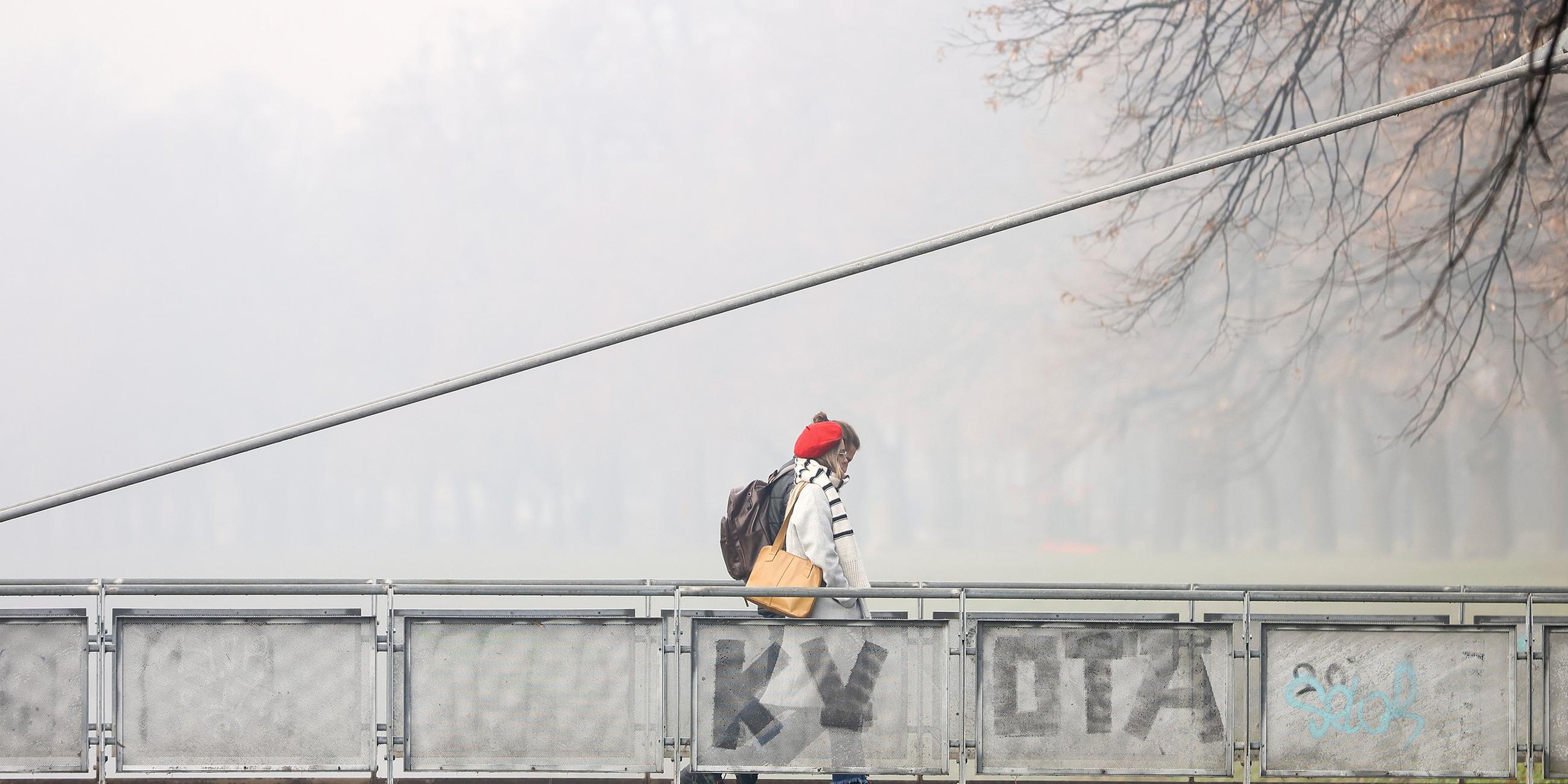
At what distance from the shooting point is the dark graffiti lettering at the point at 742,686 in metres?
6.63

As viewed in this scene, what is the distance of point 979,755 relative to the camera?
6.70 metres

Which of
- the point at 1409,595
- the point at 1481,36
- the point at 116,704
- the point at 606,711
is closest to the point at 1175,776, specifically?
the point at 1409,595

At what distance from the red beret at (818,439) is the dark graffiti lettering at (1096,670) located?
144 cm

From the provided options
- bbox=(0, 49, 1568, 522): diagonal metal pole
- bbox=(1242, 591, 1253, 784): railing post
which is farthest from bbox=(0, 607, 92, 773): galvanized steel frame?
bbox=(1242, 591, 1253, 784): railing post

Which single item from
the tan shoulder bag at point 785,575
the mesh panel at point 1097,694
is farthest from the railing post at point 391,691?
the mesh panel at point 1097,694

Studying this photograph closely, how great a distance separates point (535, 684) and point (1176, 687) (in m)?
3.00

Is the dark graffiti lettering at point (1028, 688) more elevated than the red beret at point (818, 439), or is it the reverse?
the red beret at point (818, 439)

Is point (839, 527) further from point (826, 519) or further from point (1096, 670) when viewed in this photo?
point (1096, 670)

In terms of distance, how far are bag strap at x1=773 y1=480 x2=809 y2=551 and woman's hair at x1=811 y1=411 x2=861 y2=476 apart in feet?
0.53

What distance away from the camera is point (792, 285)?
20.1 feet

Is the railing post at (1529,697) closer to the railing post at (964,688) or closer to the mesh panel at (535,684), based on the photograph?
the railing post at (964,688)

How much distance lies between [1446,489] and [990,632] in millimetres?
11206

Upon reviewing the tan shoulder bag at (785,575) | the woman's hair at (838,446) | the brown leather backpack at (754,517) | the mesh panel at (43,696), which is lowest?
the mesh panel at (43,696)

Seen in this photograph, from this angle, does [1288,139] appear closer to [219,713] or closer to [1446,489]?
[219,713]
